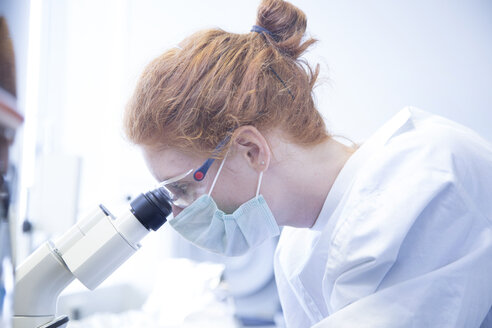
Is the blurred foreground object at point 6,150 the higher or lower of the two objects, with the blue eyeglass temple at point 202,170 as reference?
higher

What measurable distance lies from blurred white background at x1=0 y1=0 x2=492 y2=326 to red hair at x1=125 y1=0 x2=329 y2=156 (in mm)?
422

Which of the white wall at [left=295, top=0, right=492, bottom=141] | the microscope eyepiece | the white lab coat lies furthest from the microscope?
the white wall at [left=295, top=0, right=492, bottom=141]

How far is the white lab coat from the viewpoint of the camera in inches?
31.5

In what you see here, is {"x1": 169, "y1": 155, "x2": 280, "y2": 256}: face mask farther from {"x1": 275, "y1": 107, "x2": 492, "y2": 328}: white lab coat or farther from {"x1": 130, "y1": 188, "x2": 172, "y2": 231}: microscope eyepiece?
{"x1": 275, "y1": 107, "x2": 492, "y2": 328}: white lab coat

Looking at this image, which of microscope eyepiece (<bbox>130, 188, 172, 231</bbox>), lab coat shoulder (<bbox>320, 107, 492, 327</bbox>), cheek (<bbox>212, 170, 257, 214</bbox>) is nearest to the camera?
lab coat shoulder (<bbox>320, 107, 492, 327</bbox>)

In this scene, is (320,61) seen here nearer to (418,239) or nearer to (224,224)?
(224,224)

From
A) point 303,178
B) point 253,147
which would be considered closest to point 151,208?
point 253,147

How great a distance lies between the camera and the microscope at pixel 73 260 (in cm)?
83

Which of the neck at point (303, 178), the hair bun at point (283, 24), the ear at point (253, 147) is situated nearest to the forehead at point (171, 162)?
the ear at point (253, 147)

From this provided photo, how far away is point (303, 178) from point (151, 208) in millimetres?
394

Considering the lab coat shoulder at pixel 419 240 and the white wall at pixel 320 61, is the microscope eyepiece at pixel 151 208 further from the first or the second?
the white wall at pixel 320 61

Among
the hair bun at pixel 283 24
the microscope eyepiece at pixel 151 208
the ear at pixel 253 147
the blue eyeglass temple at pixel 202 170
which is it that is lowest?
the microscope eyepiece at pixel 151 208

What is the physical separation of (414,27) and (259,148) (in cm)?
132

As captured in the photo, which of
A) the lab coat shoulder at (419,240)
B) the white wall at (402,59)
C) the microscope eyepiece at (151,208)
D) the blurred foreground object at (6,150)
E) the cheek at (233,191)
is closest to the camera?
the blurred foreground object at (6,150)
